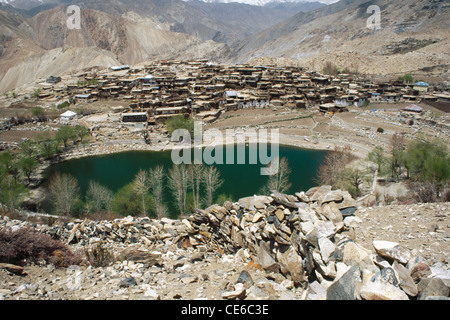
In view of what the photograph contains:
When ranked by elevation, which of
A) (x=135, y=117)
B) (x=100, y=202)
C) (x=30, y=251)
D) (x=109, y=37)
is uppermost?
(x=109, y=37)

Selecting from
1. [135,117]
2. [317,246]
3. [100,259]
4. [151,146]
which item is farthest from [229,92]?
[317,246]

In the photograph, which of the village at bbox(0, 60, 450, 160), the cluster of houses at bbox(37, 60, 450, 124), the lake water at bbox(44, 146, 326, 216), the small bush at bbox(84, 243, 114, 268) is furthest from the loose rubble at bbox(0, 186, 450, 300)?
the cluster of houses at bbox(37, 60, 450, 124)

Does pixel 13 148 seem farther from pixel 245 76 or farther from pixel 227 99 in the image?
pixel 245 76

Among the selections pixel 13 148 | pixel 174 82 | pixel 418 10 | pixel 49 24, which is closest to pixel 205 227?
pixel 13 148

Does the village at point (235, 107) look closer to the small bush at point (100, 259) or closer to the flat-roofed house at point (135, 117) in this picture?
the flat-roofed house at point (135, 117)

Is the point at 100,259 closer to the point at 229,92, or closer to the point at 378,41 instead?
the point at 229,92

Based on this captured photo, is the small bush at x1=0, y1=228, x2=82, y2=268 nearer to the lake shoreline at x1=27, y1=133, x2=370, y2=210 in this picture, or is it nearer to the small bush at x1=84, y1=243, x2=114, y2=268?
the small bush at x1=84, y1=243, x2=114, y2=268
